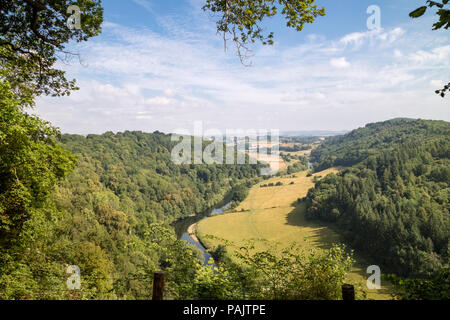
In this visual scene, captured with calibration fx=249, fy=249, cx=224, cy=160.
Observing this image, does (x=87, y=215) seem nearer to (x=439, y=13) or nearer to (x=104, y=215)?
(x=104, y=215)

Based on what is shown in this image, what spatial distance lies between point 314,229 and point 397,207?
20495 millimetres

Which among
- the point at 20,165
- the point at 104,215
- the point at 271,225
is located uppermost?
the point at 20,165

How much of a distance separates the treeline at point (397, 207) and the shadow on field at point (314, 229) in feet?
9.95

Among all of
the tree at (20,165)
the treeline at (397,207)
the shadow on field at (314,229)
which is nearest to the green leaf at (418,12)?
the tree at (20,165)

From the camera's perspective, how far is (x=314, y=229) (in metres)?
67.8

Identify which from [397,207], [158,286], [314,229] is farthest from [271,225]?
[158,286]

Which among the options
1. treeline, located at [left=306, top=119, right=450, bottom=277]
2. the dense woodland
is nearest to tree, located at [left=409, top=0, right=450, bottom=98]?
the dense woodland

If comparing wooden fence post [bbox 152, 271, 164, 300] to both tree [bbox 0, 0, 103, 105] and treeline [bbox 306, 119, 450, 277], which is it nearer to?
tree [bbox 0, 0, 103, 105]

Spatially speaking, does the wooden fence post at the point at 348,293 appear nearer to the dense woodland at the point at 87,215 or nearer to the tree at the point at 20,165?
the dense woodland at the point at 87,215

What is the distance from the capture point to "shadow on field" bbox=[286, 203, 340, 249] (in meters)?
58.1

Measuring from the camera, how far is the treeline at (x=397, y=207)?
45031 millimetres

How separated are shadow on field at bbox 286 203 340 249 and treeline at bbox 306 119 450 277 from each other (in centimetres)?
303
